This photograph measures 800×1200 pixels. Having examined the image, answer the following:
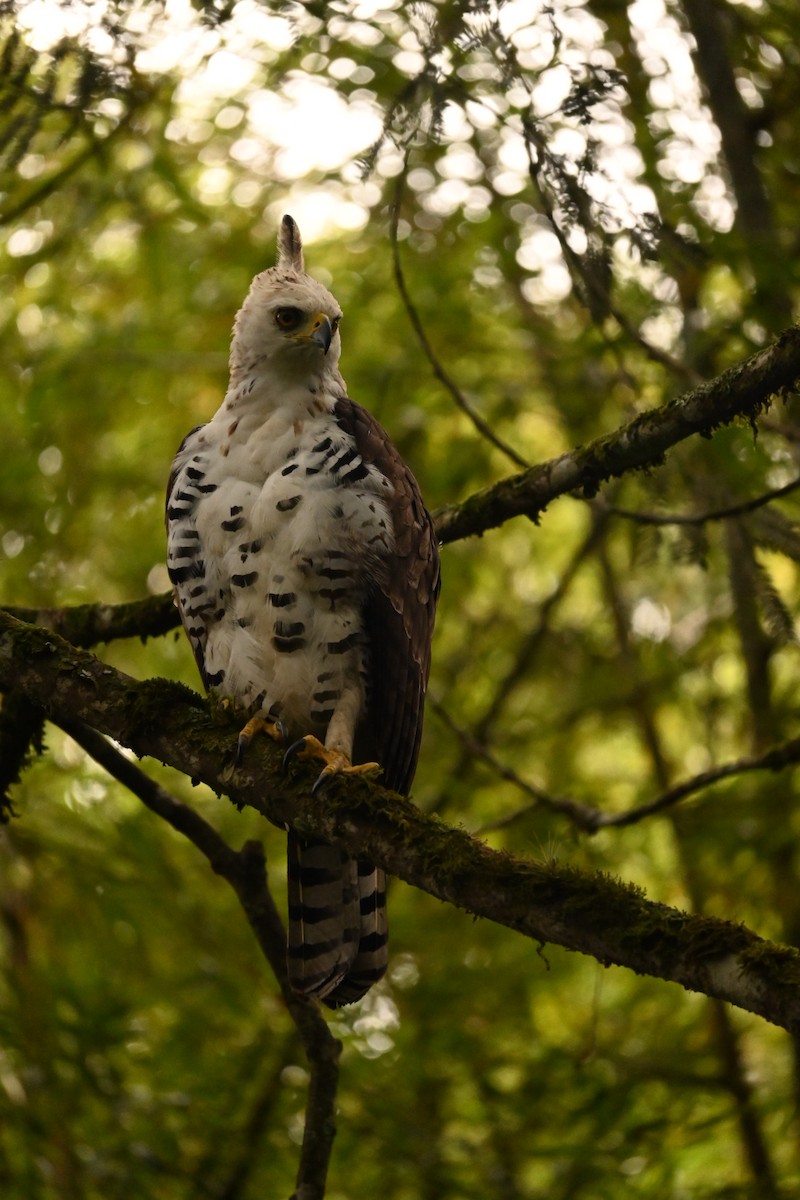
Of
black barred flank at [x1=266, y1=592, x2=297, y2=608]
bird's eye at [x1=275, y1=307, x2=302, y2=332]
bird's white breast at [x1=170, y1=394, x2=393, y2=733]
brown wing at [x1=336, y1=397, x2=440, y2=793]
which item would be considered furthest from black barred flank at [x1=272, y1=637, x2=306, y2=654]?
bird's eye at [x1=275, y1=307, x2=302, y2=332]

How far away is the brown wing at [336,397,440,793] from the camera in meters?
4.23

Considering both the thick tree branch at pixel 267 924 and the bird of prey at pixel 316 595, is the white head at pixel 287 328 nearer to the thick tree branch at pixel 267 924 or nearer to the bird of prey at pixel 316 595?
the bird of prey at pixel 316 595

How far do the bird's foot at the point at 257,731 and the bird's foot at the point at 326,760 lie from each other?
10 centimetres

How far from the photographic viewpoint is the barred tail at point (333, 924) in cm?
425

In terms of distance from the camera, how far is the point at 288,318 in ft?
15.5

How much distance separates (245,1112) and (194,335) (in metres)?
4.27

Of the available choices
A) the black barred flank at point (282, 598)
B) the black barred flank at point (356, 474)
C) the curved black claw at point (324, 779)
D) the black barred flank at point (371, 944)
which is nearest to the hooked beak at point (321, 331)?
the black barred flank at point (356, 474)

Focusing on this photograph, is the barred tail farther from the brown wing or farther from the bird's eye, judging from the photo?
the bird's eye

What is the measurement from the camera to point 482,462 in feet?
22.9

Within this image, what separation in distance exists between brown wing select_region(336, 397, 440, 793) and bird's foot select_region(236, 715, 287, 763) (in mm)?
380

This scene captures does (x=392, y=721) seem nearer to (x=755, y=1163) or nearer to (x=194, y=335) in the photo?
(x=755, y=1163)

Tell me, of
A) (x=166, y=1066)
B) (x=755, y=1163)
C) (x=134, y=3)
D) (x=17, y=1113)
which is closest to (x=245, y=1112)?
(x=166, y=1066)

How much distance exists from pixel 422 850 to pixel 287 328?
8.06ft

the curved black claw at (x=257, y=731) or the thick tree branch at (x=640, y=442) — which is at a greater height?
the thick tree branch at (x=640, y=442)
